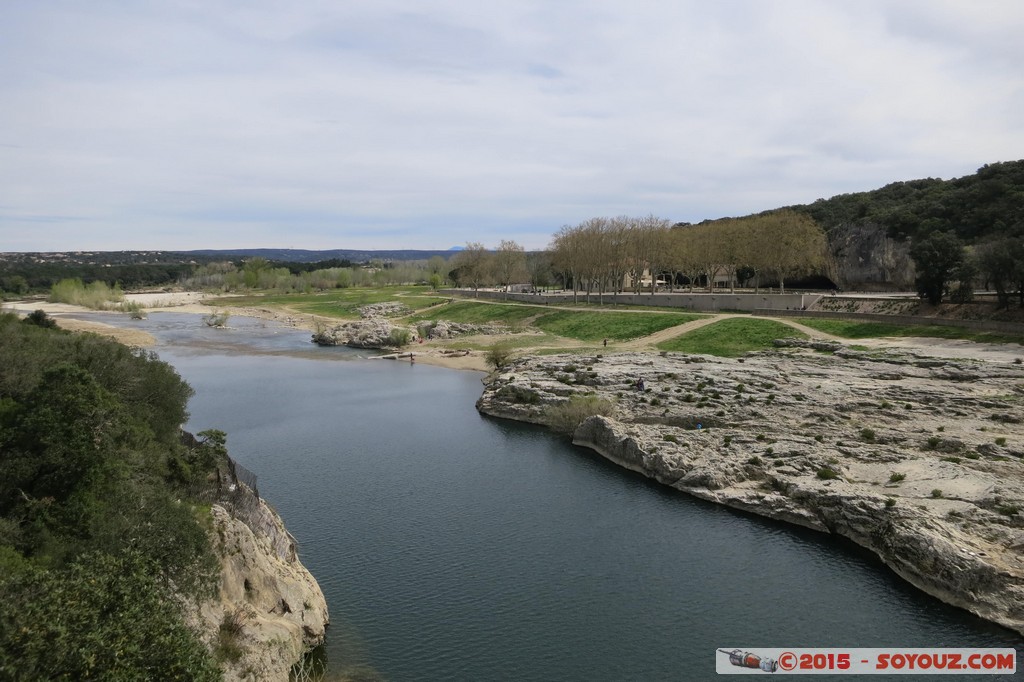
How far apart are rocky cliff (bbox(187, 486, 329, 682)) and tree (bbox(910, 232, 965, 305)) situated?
81.5m

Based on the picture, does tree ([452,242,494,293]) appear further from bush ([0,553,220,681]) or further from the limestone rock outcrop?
bush ([0,553,220,681])

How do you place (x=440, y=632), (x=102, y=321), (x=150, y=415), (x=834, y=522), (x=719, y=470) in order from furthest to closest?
1. (x=102, y=321)
2. (x=719, y=470)
3. (x=834, y=522)
4. (x=150, y=415)
5. (x=440, y=632)

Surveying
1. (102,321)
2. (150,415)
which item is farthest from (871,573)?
(102,321)

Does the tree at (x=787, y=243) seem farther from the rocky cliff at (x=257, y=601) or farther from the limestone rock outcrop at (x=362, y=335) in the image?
the rocky cliff at (x=257, y=601)

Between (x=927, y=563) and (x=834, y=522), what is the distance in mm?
5721

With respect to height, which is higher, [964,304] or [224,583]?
[964,304]

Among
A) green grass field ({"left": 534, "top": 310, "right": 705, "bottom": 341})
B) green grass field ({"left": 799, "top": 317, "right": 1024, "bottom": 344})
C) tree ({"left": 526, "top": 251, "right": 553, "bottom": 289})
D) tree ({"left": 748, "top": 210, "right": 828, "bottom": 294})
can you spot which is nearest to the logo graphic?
green grass field ({"left": 799, "top": 317, "right": 1024, "bottom": 344})

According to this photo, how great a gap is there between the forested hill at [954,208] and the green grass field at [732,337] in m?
31.6

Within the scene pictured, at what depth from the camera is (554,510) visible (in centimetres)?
4000

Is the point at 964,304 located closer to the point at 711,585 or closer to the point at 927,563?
the point at 927,563

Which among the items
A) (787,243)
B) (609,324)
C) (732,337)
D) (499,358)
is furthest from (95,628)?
(787,243)

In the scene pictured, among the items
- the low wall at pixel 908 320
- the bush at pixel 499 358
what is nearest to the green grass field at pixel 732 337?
the low wall at pixel 908 320

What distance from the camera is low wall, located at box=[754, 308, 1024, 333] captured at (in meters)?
70.2

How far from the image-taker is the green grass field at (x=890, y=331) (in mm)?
69738
